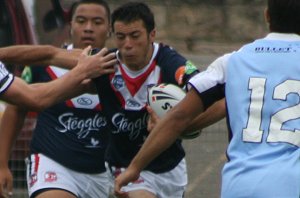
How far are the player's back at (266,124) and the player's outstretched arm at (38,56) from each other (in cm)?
232

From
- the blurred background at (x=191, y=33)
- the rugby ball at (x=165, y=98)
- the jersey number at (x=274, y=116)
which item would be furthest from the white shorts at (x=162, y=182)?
the blurred background at (x=191, y=33)

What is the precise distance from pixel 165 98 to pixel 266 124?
73.1 inches

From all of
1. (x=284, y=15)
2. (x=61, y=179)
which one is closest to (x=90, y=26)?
(x=61, y=179)

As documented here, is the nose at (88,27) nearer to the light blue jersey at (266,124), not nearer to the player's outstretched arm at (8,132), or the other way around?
the player's outstretched arm at (8,132)

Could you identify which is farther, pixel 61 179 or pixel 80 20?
pixel 80 20

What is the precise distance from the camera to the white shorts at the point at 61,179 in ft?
25.9

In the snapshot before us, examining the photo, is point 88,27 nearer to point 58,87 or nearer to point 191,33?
point 58,87

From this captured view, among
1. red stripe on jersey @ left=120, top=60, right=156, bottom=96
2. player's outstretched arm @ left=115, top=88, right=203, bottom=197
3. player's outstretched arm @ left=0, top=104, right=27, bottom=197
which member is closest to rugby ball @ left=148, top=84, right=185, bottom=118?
red stripe on jersey @ left=120, top=60, right=156, bottom=96

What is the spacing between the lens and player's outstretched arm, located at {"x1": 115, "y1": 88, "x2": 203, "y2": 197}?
5.73 metres

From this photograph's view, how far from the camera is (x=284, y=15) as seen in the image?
5363mm

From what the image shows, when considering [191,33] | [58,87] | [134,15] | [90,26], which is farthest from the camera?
[191,33]

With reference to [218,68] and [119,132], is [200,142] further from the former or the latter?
[218,68]

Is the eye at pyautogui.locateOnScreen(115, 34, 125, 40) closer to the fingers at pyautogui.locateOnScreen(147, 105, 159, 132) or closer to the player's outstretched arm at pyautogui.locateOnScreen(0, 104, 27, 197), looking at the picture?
the fingers at pyautogui.locateOnScreen(147, 105, 159, 132)

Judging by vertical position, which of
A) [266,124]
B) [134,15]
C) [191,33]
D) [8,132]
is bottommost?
[191,33]
